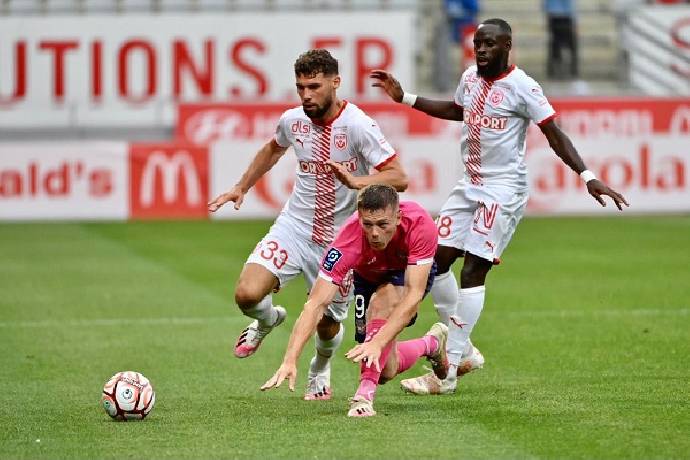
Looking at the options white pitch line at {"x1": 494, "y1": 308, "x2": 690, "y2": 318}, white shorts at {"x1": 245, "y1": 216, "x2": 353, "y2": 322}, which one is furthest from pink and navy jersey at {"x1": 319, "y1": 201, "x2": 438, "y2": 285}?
white pitch line at {"x1": 494, "y1": 308, "x2": 690, "y2": 318}

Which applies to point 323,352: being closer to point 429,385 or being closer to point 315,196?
point 429,385

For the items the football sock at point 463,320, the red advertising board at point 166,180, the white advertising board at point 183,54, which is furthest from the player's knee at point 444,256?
the white advertising board at point 183,54

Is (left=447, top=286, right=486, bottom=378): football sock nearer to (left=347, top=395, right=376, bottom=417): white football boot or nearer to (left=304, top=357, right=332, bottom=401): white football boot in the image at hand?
(left=304, top=357, right=332, bottom=401): white football boot

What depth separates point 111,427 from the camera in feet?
26.0

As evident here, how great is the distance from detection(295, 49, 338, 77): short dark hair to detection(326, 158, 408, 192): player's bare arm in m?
0.53

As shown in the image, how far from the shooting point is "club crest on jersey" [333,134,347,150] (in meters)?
9.13

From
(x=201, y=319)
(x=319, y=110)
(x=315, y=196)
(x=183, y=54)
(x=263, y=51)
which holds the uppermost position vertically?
(x=319, y=110)

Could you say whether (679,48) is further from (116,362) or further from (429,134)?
(116,362)

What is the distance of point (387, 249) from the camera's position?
28.0 ft

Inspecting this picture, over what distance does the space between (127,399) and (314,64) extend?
2.22 metres

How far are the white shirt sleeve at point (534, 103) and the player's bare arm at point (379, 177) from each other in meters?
0.95

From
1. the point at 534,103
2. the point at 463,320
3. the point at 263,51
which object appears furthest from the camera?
the point at 263,51

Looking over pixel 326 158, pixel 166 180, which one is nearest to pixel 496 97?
pixel 326 158

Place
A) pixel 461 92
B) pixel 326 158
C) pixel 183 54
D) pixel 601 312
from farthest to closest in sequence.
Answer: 1. pixel 183 54
2. pixel 601 312
3. pixel 461 92
4. pixel 326 158
